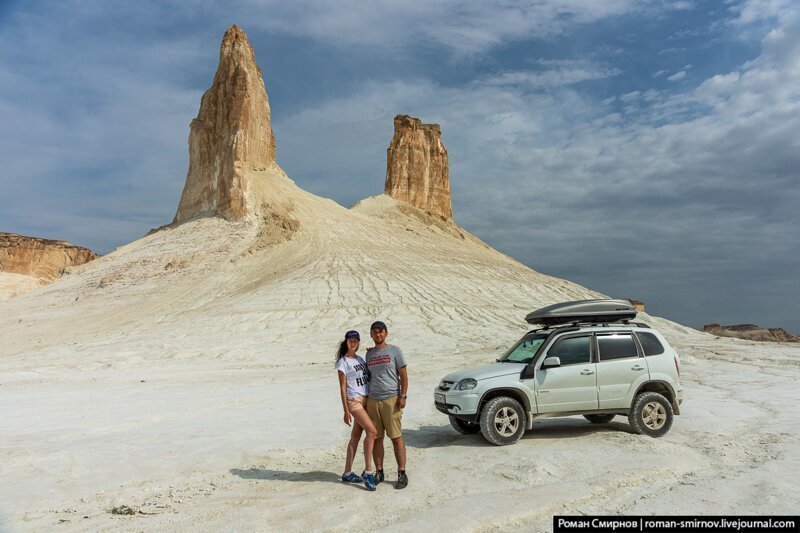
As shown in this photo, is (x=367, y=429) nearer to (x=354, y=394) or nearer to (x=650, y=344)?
(x=354, y=394)

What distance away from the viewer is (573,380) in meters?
8.41

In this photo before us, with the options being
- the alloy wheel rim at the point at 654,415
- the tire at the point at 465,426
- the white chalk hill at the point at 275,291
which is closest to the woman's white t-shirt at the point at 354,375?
the tire at the point at 465,426

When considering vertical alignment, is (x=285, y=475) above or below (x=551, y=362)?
below

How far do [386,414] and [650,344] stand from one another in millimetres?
4695

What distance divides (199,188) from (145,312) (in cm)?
2536

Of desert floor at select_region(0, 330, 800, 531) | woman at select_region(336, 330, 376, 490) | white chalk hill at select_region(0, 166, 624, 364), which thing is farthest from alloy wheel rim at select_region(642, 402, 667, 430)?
white chalk hill at select_region(0, 166, 624, 364)

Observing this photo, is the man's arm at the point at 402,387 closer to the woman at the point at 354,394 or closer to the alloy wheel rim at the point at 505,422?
the woman at the point at 354,394

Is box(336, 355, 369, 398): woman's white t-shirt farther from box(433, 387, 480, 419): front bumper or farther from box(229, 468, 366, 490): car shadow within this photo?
box(433, 387, 480, 419): front bumper

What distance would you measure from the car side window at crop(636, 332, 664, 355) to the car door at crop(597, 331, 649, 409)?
0.55 ft

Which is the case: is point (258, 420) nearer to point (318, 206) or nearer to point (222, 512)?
point (222, 512)

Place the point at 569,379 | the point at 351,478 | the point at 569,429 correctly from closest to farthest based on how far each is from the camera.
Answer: the point at 351,478, the point at 569,379, the point at 569,429

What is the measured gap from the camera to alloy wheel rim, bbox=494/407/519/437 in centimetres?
805

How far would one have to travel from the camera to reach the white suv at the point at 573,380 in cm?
809

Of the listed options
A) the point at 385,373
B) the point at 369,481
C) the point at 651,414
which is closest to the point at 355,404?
the point at 385,373
